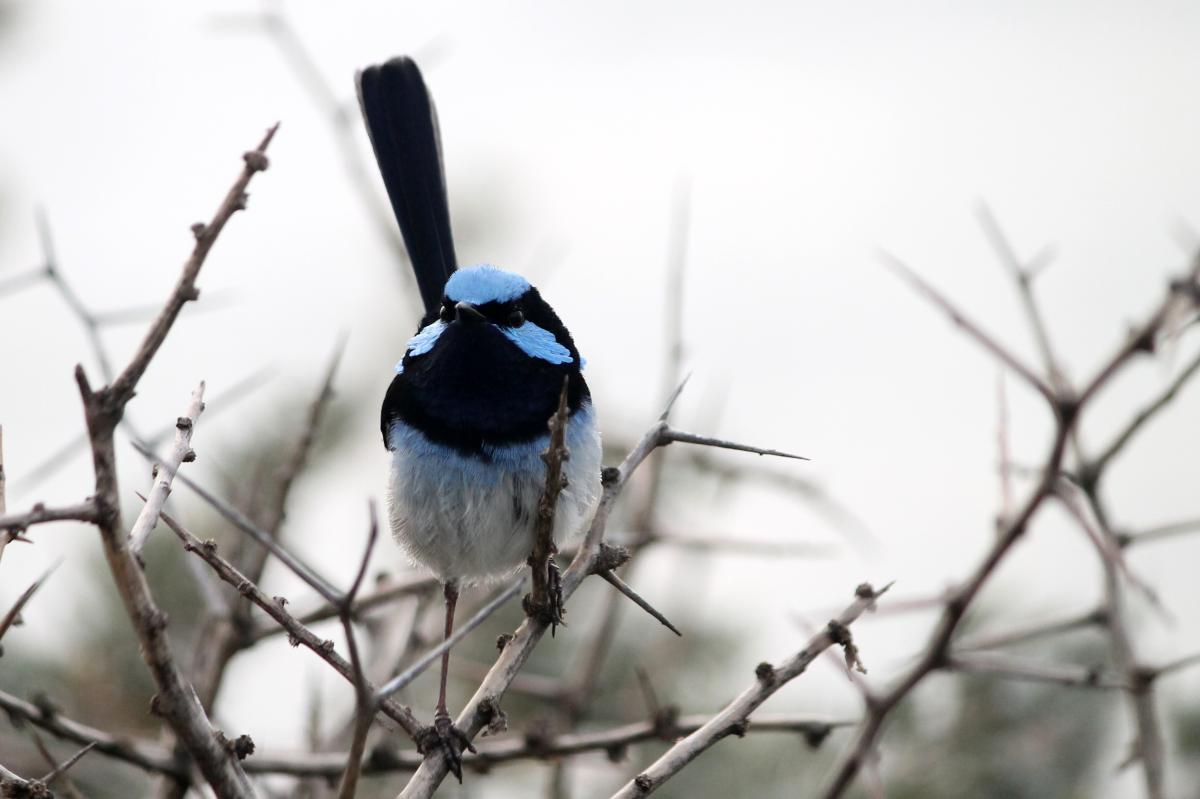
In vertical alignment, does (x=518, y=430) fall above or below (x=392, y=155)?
below

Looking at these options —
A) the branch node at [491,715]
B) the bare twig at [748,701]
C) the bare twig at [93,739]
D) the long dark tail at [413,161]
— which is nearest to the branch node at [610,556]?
the branch node at [491,715]

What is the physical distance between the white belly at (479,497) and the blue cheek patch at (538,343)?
0.16 metres

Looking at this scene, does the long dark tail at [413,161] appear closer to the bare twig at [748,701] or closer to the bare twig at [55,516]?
the bare twig at [748,701]

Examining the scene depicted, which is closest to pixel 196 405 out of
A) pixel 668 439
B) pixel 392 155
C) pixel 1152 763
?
pixel 668 439

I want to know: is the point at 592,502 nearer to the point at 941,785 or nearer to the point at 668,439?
the point at 668,439

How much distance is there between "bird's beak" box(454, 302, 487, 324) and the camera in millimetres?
3369

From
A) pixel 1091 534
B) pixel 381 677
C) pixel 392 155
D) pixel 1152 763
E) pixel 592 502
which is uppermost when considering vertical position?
pixel 392 155

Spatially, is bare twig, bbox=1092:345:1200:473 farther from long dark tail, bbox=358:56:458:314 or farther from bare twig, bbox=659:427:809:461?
long dark tail, bbox=358:56:458:314

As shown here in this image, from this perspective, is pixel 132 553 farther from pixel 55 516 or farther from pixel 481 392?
pixel 481 392

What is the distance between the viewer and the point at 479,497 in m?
3.44

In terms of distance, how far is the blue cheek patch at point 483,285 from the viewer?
3.51 meters

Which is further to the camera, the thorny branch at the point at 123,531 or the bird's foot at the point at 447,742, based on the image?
the bird's foot at the point at 447,742

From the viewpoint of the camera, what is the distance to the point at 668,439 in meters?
2.48

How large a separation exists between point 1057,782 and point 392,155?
3582mm
